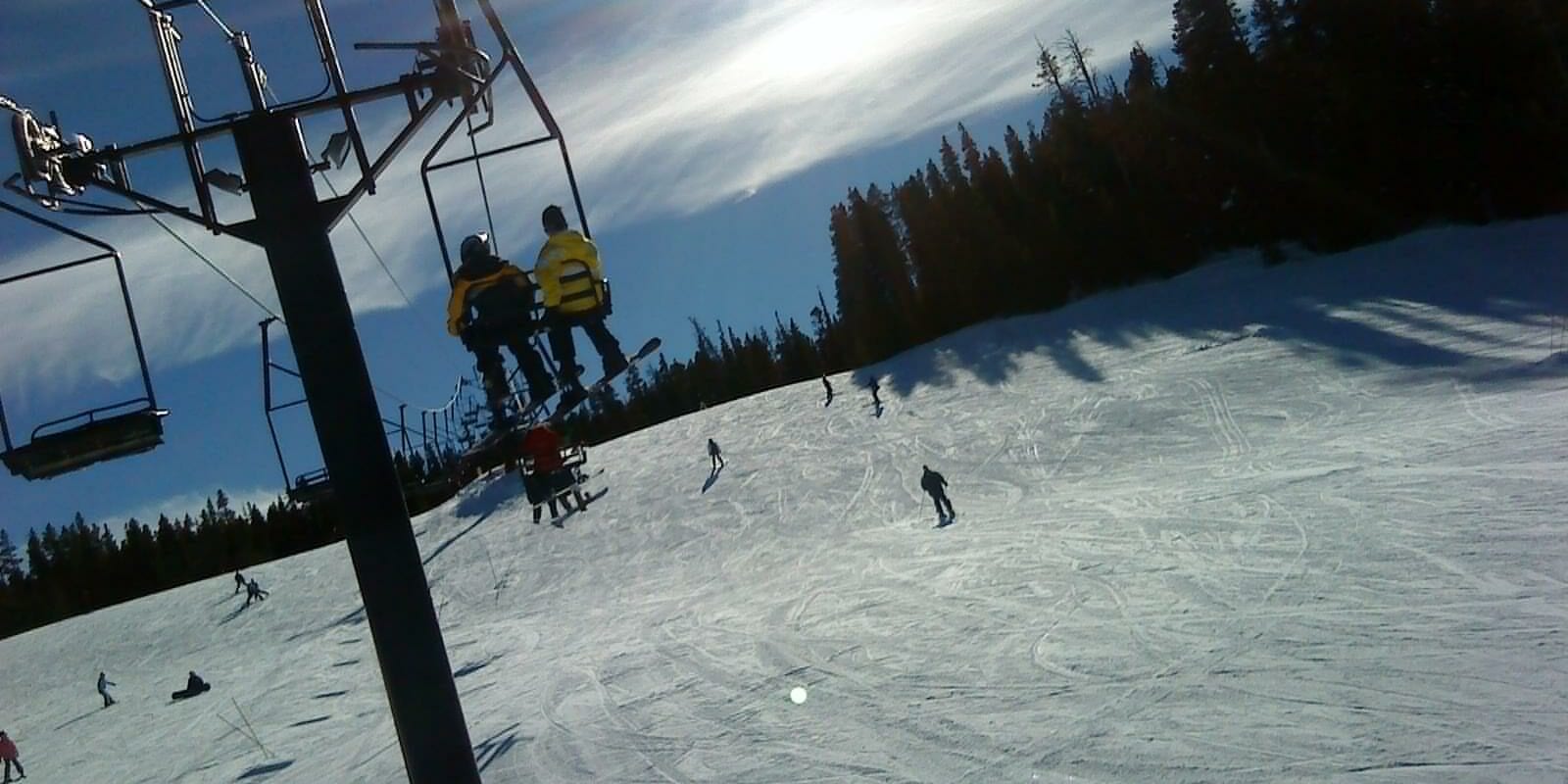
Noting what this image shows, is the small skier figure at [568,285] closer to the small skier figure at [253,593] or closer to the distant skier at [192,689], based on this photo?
the distant skier at [192,689]

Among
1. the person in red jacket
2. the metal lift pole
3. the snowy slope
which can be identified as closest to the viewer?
the metal lift pole

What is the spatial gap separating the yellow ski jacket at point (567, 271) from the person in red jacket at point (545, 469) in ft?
14.6

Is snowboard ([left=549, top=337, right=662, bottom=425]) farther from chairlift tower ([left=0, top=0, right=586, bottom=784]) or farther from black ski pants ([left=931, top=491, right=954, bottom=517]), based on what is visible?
black ski pants ([left=931, top=491, right=954, bottom=517])

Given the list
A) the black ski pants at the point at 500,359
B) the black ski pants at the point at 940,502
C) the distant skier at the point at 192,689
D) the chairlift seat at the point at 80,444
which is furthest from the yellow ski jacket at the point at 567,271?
the distant skier at the point at 192,689

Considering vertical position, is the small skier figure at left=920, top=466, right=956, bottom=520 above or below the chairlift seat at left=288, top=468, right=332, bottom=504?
below

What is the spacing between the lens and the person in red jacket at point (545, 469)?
12.1m

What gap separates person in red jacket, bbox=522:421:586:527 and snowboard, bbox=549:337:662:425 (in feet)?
12.0

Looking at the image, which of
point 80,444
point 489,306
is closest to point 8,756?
point 80,444

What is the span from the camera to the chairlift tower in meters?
5.51

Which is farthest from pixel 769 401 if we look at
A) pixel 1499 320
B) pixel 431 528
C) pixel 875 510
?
pixel 1499 320

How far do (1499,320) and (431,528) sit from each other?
3936 cm

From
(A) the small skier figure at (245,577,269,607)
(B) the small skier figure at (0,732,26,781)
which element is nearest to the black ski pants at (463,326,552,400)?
(B) the small skier figure at (0,732,26,781)

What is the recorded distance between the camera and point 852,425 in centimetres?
4381

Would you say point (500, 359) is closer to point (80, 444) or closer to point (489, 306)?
point (489, 306)
